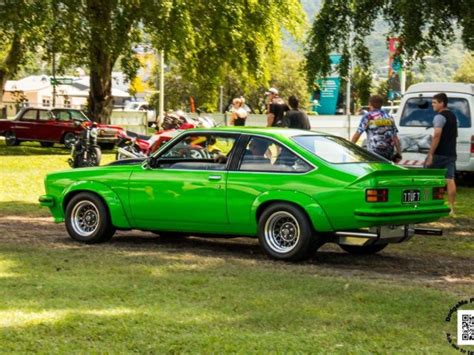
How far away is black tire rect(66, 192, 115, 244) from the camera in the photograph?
12.2m

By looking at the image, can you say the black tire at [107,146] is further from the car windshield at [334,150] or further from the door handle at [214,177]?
the car windshield at [334,150]

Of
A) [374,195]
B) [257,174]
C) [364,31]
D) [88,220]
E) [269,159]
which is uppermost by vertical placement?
[364,31]

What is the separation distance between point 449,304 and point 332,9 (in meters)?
7.07

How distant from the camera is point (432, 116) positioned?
2142 cm

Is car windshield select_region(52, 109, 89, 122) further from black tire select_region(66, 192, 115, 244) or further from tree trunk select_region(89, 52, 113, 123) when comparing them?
black tire select_region(66, 192, 115, 244)

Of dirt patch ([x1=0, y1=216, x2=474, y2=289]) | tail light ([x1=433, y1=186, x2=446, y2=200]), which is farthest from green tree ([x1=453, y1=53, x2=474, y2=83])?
tail light ([x1=433, y1=186, x2=446, y2=200])

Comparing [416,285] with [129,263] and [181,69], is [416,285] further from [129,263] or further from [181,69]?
[181,69]

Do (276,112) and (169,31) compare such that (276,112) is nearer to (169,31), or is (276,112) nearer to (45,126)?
(169,31)

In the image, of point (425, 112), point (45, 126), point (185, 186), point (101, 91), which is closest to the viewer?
point (185, 186)

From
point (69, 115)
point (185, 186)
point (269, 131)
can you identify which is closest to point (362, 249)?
point (269, 131)

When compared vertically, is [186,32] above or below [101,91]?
above

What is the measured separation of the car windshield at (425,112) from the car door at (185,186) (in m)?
10.4

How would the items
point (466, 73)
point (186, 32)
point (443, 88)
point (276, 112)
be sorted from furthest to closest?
1. point (466, 73)
2. point (186, 32)
3. point (443, 88)
4. point (276, 112)

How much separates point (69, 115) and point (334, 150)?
1141 inches
